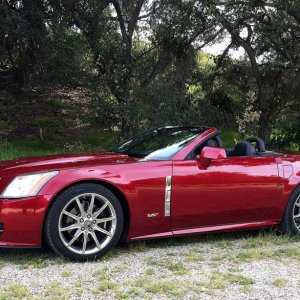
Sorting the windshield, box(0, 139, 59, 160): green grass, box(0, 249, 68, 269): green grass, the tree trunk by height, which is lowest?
box(0, 249, 68, 269): green grass

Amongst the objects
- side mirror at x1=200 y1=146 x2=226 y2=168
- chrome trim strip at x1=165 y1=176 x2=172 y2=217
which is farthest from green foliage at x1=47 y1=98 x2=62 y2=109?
chrome trim strip at x1=165 y1=176 x2=172 y2=217

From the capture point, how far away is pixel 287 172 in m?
5.61

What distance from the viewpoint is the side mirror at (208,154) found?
4969 millimetres

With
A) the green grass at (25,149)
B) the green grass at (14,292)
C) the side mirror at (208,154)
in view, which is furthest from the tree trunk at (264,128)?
the green grass at (14,292)

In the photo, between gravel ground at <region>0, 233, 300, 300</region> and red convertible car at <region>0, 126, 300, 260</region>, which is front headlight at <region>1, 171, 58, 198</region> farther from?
gravel ground at <region>0, 233, 300, 300</region>

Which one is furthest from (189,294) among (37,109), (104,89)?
(37,109)

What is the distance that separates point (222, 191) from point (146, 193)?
0.90m

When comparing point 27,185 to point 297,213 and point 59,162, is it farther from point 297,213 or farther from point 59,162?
point 297,213

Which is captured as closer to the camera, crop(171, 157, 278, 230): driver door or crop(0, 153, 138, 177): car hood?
crop(0, 153, 138, 177): car hood

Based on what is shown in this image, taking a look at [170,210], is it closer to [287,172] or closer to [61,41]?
[287,172]

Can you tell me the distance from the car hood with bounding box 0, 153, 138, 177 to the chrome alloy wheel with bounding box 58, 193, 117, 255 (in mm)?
374

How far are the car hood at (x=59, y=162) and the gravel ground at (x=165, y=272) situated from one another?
83cm

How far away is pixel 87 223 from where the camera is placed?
177 inches

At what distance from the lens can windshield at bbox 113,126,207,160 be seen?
5.18 meters
